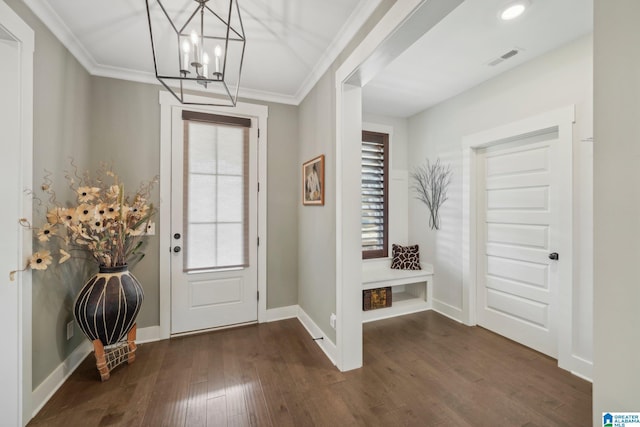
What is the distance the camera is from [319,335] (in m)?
2.57

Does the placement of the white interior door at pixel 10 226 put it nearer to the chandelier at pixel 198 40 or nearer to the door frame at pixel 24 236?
the door frame at pixel 24 236

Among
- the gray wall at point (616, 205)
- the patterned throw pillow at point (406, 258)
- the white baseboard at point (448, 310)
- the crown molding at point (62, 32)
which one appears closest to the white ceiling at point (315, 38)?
the crown molding at point (62, 32)

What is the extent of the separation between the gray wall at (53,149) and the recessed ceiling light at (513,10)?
3.01m

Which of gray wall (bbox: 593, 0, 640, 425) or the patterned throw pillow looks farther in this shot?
the patterned throw pillow

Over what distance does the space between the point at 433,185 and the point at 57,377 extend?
4023mm

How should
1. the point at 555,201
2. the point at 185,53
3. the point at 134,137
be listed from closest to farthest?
the point at 185,53
the point at 555,201
the point at 134,137

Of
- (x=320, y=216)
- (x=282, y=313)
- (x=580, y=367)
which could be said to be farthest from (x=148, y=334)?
(x=580, y=367)

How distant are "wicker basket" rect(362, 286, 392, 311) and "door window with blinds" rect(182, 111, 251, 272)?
4.78ft

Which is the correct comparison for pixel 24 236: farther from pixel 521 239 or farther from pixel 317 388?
pixel 521 239

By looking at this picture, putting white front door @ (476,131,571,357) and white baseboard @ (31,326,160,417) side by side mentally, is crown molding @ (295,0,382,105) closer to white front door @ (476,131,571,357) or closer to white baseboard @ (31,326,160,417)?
white front door @ (476,131,571,357)

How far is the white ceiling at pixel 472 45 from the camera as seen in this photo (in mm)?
1824

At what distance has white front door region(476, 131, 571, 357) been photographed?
2383 mm

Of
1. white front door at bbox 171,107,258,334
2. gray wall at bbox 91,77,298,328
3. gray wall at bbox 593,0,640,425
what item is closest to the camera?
gray wall at bbox 593,0,640,425

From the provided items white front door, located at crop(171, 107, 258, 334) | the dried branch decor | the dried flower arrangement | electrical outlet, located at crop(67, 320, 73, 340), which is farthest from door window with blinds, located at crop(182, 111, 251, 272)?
the dried branch decor
